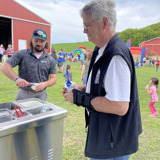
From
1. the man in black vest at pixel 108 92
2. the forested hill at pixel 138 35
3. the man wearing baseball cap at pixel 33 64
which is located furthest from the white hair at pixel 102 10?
the forested hill at pixel 138 35

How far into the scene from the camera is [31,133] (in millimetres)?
1232

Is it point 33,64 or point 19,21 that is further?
point 19,21

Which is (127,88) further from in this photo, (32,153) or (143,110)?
(143,110)

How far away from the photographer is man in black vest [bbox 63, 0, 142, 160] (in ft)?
3.23

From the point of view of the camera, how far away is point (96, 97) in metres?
1.08

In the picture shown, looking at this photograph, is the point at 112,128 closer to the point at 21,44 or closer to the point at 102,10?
the point at 102,10

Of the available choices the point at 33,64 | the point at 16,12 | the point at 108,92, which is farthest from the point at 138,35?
the point at 108,92

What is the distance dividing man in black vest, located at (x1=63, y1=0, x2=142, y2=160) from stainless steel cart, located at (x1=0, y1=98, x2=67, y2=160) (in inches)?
12.0

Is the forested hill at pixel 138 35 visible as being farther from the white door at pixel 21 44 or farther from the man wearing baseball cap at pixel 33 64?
the man wearing baseball cap at pixel 33 64

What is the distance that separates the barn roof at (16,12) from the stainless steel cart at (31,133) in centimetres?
1805

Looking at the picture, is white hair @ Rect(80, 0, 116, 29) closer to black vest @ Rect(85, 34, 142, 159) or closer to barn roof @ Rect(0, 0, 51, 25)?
black vest @ Rect(85, 34, 142, 159)

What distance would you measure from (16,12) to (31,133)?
62.6 feet

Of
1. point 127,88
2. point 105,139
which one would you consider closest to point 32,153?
point 105,139

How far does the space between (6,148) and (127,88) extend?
0.95m
